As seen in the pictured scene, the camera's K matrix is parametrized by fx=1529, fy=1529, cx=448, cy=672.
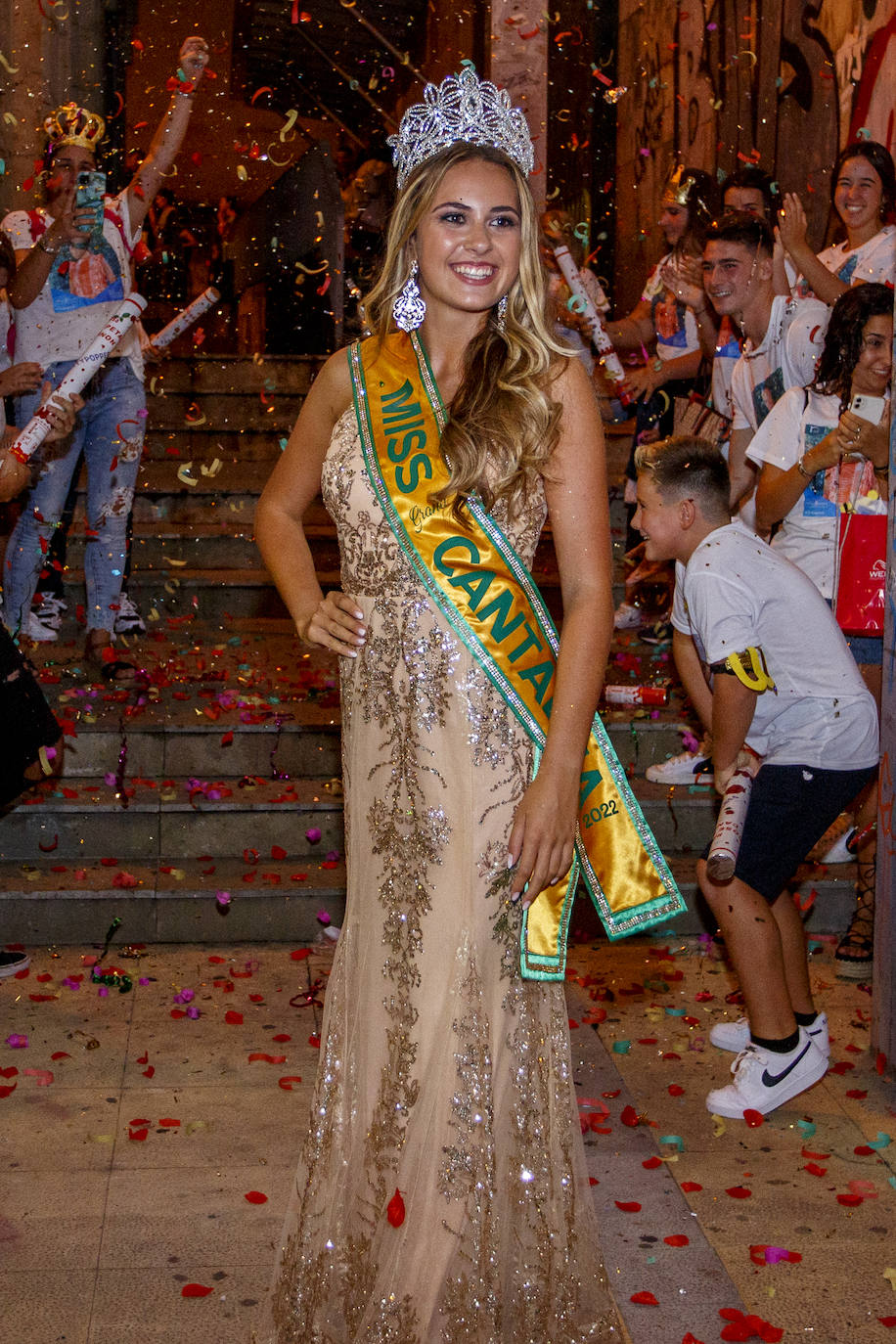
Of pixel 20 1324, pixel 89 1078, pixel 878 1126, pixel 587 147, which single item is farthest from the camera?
pixel 587 147

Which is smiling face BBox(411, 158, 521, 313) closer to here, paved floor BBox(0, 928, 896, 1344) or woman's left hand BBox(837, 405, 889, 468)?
paved floor BBox(0, 928, 896, 1344)

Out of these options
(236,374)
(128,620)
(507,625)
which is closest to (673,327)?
(128,620)

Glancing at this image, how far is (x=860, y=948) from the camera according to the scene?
176 inches

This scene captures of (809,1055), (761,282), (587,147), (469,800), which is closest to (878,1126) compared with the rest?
(809,1055)

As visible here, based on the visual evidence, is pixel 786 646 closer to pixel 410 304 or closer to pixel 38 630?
pixel 410 304

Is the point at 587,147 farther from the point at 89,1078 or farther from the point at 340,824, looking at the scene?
the point at 89,1078

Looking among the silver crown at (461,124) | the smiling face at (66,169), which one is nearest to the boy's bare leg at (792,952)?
the silver crown at (461,124)

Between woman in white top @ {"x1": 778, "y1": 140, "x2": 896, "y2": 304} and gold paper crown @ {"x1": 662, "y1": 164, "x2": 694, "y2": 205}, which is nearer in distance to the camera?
woman in white top @ {"x1": 778, "y1": 140, "x2": 896, "y2": 304}

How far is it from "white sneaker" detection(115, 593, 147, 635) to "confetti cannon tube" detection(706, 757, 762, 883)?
3.63 metres

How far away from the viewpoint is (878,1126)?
347cm

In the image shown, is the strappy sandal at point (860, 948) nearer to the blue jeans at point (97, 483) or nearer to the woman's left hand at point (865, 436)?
the woman's left hand at point (865, 436)

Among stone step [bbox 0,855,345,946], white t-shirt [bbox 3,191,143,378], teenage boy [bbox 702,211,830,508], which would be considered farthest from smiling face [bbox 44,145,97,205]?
stone step [bbox 0,855,345,946]

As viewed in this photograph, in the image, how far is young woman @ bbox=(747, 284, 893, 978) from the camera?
4.04 m

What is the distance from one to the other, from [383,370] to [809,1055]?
2048mm
